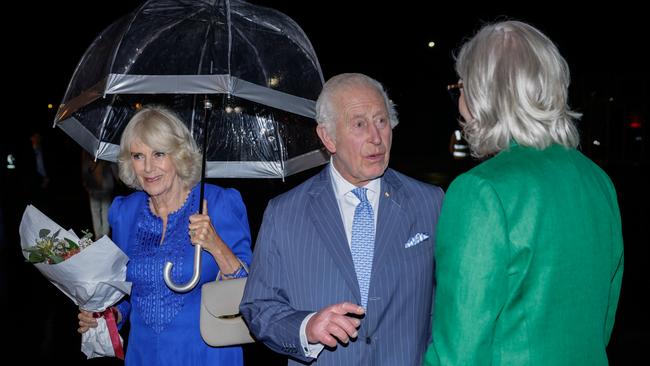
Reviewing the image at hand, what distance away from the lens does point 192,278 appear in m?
3.03

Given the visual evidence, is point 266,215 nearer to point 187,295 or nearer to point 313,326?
point 313,326

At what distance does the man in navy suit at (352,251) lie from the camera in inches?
94.5

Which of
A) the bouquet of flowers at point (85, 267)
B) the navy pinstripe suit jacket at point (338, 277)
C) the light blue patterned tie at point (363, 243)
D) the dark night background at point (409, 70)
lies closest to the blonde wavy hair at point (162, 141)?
the bouquet of flowers at point (85, 267)

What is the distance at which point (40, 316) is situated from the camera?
672 centimetres

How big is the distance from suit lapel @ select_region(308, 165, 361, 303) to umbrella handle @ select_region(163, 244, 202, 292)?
0.73 meters

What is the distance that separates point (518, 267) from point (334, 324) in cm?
69

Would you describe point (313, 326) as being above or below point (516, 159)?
below

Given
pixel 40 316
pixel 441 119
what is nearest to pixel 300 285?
pixel 40 316

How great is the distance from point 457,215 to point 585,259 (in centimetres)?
37

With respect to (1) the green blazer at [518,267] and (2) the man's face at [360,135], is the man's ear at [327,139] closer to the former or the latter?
(2) the man's face at [360,135]

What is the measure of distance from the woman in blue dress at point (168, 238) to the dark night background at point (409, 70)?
733 centimetres

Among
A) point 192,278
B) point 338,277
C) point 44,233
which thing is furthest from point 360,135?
point 44,233

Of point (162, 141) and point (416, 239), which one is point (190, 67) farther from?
point (416, 239)

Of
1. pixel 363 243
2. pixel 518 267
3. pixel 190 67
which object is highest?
pixel 190 67
